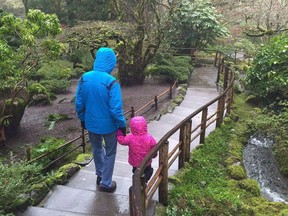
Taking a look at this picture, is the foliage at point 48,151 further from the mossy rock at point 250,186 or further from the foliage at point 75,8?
the foliage at point 75,8

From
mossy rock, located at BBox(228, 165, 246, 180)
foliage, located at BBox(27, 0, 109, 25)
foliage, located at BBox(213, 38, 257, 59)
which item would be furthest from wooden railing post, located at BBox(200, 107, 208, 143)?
foliage, located at BBox(27, 0, 109, 25)

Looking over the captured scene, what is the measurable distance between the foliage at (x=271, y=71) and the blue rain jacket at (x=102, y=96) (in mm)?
7205

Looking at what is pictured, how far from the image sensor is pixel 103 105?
438 cm

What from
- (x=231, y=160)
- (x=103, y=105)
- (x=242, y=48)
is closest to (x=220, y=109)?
(x=231, y=160)

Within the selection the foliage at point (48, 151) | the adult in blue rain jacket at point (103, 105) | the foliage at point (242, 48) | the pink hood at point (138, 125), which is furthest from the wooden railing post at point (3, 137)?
the foliage at point (242, 48)

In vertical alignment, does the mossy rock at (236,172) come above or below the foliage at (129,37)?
below

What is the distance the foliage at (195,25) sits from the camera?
19469 millimetres

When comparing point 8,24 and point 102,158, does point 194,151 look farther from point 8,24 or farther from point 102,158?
point 8,24

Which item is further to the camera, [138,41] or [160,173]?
[138,41]

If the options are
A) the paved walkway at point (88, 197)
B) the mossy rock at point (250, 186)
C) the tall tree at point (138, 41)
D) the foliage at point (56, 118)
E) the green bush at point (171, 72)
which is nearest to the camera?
the paved walkway at point (88, 197)

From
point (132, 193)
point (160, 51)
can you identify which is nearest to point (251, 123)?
point (132, 193)

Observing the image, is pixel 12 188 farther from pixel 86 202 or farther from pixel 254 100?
pixel 254 100

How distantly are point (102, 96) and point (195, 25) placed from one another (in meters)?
16.4

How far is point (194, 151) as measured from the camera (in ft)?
22.9
